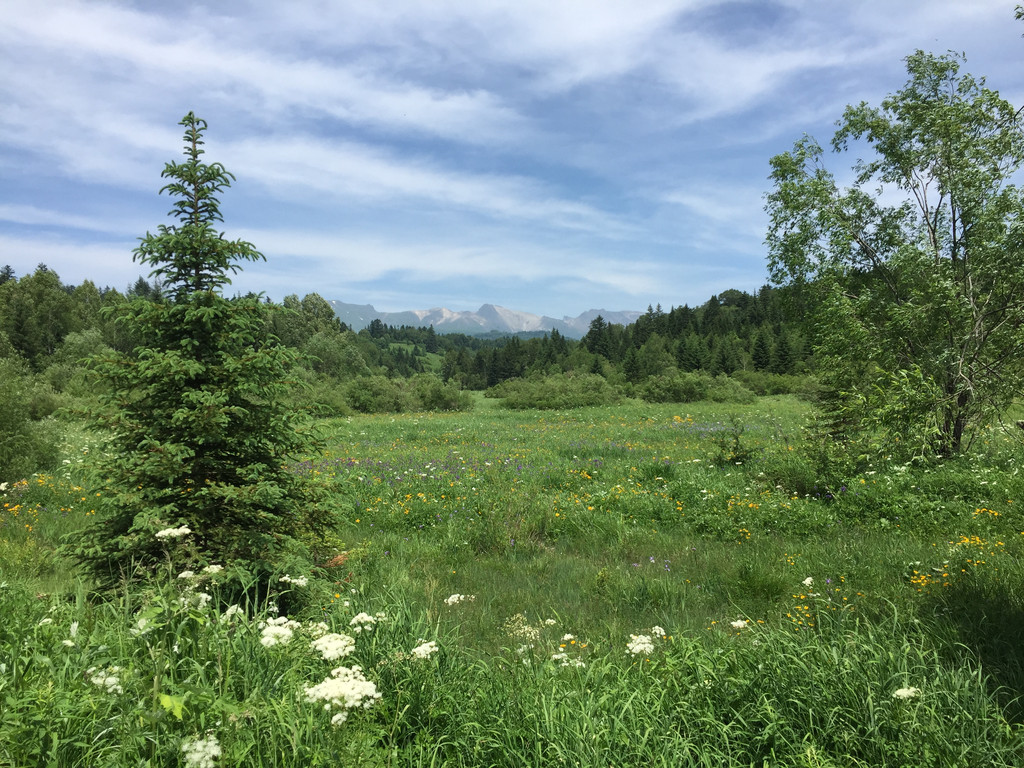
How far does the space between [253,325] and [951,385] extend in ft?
32.2

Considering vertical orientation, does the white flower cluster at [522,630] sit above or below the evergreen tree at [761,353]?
below

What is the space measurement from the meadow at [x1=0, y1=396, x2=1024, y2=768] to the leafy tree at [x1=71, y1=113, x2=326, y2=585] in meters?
0.33

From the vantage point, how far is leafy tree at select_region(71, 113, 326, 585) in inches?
171

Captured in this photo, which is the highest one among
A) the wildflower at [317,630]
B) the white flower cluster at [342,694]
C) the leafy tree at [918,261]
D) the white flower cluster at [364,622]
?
the leafy tree at [918,261]

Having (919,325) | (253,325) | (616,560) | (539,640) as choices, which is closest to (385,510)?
(616,560)

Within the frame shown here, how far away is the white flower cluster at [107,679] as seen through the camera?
7.29 feet

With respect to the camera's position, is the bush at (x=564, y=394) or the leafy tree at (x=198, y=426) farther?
the bush at (x=564, y=394)

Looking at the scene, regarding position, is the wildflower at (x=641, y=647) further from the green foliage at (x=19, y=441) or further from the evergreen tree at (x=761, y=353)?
the evergreen tree at (x=761, y=353)

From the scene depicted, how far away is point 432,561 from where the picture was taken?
7.37 metres

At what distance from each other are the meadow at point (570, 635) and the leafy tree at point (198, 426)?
0.33 meters

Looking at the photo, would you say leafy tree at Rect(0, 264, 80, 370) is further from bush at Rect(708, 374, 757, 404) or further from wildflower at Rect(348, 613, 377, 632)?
wildflower at Rect(348, 613, 377, 632)

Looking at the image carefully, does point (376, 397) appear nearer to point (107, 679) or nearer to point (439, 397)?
point (439, 397)

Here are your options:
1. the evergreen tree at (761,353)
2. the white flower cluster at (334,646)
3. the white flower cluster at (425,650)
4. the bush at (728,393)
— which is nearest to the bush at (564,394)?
the bush at (728,393)

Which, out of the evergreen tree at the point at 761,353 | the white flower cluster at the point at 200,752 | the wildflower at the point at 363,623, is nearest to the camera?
the white flower cluster at the point at 200,752
